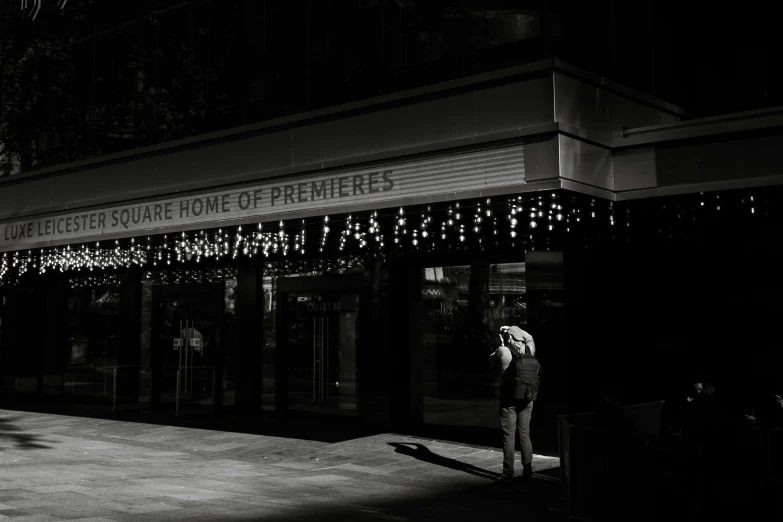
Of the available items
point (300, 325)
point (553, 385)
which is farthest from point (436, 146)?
point (300, 325)

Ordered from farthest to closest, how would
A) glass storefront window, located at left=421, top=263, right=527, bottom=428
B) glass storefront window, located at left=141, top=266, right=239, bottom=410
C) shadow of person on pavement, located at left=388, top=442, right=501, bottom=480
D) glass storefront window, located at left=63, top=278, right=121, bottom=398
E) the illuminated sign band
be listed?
glass storefront window, located at left=63, top=278, right=121, bottom=398 < glass storefront window, located at left=141, top=266, right=239, bottom=410 < glass storefront window, located at left=421, top=263, right=527, bottom=428 < shadow of person on pavement, located at left=388, top=442, right=501, bottom=480 < the illuminated sign band

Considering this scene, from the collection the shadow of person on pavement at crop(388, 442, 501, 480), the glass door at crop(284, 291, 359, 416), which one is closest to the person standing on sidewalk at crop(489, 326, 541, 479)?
the shadow of person on pavement at crop(388, 442, 501, 480)

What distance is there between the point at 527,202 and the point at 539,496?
330cm

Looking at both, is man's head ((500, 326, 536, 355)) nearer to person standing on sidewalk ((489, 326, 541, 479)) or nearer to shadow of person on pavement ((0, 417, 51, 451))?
person standing on sidewalk ((489, 326, 541, 479))

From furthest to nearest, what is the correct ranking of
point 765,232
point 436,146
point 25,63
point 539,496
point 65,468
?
point 25,63, point 765,232, point 65,468, point 436,146, point 539,496

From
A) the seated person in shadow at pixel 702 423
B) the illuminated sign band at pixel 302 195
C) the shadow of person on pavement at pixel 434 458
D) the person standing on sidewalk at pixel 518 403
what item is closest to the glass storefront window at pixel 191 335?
the illuminated sign band at pixel 302 195

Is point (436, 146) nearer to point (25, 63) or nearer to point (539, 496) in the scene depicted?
point (539, 496)

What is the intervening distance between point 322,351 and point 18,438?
5348mm

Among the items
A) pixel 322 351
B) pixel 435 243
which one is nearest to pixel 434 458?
pixel 435 243

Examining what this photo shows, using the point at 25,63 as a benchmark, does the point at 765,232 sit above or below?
below

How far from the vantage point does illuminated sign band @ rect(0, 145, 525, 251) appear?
9.88 m

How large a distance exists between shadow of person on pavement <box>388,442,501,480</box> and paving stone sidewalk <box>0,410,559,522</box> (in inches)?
0.6

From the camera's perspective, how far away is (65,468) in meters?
11.1

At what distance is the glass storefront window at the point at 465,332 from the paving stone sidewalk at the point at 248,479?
998 mm
